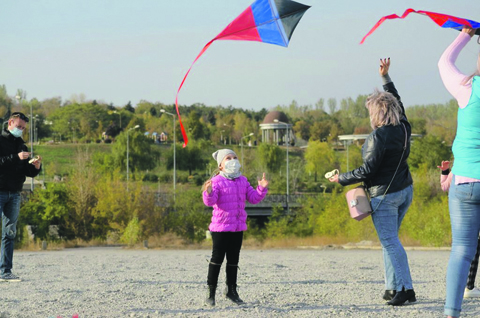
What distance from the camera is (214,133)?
122938mm

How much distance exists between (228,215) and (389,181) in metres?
1.69

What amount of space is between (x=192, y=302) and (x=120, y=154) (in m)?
69.3

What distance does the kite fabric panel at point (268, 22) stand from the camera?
308 inches

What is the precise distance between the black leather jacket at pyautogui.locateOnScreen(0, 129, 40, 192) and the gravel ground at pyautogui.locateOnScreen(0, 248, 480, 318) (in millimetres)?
1311

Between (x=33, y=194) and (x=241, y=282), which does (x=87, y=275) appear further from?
(x=33, y=194)

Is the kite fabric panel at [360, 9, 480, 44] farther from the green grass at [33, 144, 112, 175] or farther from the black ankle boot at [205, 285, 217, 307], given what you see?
the green grass at [33, 144, 112, 175]

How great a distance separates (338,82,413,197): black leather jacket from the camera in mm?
6383

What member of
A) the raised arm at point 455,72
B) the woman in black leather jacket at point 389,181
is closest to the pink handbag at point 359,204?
the woman in black leather jacket at point 389,181

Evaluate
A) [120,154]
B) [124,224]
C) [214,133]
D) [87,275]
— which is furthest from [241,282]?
[214,133]

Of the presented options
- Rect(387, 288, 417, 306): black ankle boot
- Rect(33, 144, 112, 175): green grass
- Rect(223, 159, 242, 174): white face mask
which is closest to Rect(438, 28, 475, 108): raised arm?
Rect(387, 288, 417, 306): black ankle boot

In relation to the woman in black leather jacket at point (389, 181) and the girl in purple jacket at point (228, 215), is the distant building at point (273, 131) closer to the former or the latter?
the girl in purple jacket at point (228, 215)

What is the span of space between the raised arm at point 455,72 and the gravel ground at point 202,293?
2.13 m

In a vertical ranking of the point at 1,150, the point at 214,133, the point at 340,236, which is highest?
the point at 214,133

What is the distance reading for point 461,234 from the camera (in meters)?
4.83
